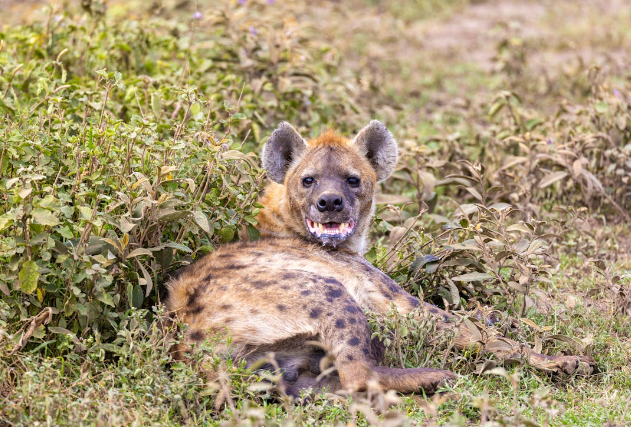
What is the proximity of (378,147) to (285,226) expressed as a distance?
71 cm

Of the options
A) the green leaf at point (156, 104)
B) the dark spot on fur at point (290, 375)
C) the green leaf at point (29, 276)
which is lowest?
the dark spot on fur at point (290, 375)

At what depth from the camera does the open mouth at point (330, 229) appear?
13.8 feet

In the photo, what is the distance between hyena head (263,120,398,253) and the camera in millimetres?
4219

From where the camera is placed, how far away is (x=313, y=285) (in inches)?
143

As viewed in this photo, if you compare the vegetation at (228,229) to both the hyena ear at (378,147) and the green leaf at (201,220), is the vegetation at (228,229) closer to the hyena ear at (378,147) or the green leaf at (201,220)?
the green leaf at (201,220)

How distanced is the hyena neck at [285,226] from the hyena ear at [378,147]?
1.19ft

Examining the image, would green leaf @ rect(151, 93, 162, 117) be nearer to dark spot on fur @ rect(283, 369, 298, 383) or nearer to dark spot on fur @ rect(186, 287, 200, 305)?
dark spot on fur @ rect(186, 287, 200, 305)

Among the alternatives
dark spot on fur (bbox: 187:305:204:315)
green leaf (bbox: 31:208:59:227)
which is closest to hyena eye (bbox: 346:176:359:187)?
dark spot on fur (bbox: 187:305:204:315)

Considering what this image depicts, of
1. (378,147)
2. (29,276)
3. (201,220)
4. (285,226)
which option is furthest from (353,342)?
(378,147)

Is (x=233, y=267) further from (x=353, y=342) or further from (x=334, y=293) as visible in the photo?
(x=353, y=342)

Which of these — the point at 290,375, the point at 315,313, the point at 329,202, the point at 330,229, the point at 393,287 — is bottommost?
the point at 290,375

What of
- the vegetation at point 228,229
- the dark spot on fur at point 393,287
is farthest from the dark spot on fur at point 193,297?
the dark spot on fur at point 393,287

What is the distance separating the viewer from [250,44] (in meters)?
6.57

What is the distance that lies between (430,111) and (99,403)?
19.2 ft
